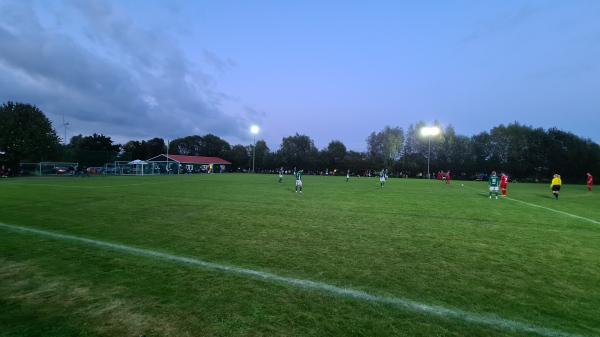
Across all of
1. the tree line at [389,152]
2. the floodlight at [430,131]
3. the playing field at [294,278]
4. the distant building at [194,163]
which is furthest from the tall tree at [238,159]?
the playing field at [294,278]

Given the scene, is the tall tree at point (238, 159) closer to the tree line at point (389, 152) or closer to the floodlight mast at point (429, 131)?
the tree line at point (389, 152)

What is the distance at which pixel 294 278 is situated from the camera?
564cm

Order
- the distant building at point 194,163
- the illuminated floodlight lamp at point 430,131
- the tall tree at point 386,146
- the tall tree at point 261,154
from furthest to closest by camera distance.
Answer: the tall tree at point 261,154 → the tall tree at point 386,146 → the distant building at point 194,163 → the illuminated floodlight lamp at point 430,131

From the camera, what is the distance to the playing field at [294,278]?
13.2 feet

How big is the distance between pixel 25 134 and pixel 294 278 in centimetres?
7733

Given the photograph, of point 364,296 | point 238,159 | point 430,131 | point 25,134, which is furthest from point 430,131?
point 25,134

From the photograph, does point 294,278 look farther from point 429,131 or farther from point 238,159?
point 238,159

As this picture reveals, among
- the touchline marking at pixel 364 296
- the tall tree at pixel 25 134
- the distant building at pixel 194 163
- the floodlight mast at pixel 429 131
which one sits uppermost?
the floodlight mast at pixel 429 131

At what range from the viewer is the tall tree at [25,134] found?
61.2 metres

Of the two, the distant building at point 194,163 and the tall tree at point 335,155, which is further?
the tall tree at point 335,155

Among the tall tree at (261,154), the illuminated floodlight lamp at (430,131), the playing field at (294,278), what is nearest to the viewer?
the playing field at (294,278)

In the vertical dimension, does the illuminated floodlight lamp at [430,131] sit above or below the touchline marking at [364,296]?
above

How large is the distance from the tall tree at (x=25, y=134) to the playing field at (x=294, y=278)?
67660 mm

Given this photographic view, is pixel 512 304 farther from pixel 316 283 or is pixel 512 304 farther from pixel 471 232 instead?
pixel 471 232
